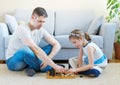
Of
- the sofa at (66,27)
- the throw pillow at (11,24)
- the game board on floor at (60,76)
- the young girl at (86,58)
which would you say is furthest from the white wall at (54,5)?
the game board on floor at (60,76)

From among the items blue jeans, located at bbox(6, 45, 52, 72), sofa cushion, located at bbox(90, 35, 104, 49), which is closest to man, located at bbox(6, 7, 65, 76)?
blue jeans, located at bbox(6, 45, 52, 72)

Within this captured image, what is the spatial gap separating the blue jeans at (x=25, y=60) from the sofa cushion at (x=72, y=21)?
112cm

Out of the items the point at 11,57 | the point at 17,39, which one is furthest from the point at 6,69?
the point at 17,39

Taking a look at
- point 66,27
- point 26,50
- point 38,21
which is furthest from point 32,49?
point 66,27

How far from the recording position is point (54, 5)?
4.24 m

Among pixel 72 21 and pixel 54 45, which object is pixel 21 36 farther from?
pixel 72 21

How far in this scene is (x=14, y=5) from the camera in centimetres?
423

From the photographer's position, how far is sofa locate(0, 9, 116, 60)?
339 cm

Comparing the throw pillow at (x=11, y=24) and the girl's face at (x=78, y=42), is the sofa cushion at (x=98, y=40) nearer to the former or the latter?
the girl's face at (x=78, y=42)

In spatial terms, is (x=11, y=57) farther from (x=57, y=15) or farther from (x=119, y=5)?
(x=119, y=5)

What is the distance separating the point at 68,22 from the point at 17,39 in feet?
4.66

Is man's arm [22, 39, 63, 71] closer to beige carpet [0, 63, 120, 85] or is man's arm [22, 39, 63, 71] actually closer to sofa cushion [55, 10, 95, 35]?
beige carpet [0, 63, 120, 85]

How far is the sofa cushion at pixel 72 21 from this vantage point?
13.2 feet

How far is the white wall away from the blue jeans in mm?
1462
